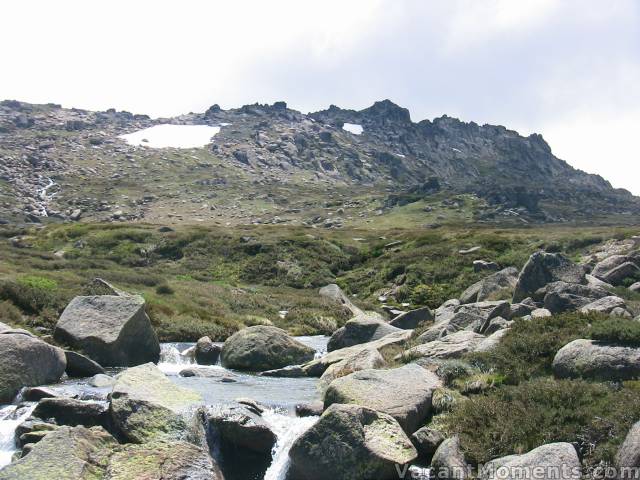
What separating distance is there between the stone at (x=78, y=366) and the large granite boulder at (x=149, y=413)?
5.54 meters

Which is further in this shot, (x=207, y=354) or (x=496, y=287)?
(x=496, y=287)

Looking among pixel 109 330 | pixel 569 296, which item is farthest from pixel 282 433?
pixel 569 296

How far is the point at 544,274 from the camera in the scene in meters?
28.4

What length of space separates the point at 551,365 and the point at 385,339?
30.0ft

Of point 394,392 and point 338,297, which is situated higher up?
point 394,392

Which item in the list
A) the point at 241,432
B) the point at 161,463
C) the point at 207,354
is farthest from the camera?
the point at 207,354

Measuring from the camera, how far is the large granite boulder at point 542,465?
10.1 m

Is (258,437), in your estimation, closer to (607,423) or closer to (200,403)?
(200,403)

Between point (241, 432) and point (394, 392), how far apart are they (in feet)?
13.5

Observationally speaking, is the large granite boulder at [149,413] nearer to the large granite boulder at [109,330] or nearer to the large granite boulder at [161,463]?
the large granite boulder at [161,463]

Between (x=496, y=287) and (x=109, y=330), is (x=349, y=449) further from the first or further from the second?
(x=496, y=287)

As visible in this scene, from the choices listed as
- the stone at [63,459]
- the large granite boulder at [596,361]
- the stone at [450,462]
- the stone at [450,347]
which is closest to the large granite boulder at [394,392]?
the stone at [450,462]

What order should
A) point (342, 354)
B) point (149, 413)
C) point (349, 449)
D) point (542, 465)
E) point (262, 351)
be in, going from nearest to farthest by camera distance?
point (542, 465) → point (349, 449) → point (149, 413) → point (342, 354) → point (262, 351)

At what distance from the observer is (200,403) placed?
15.0m
